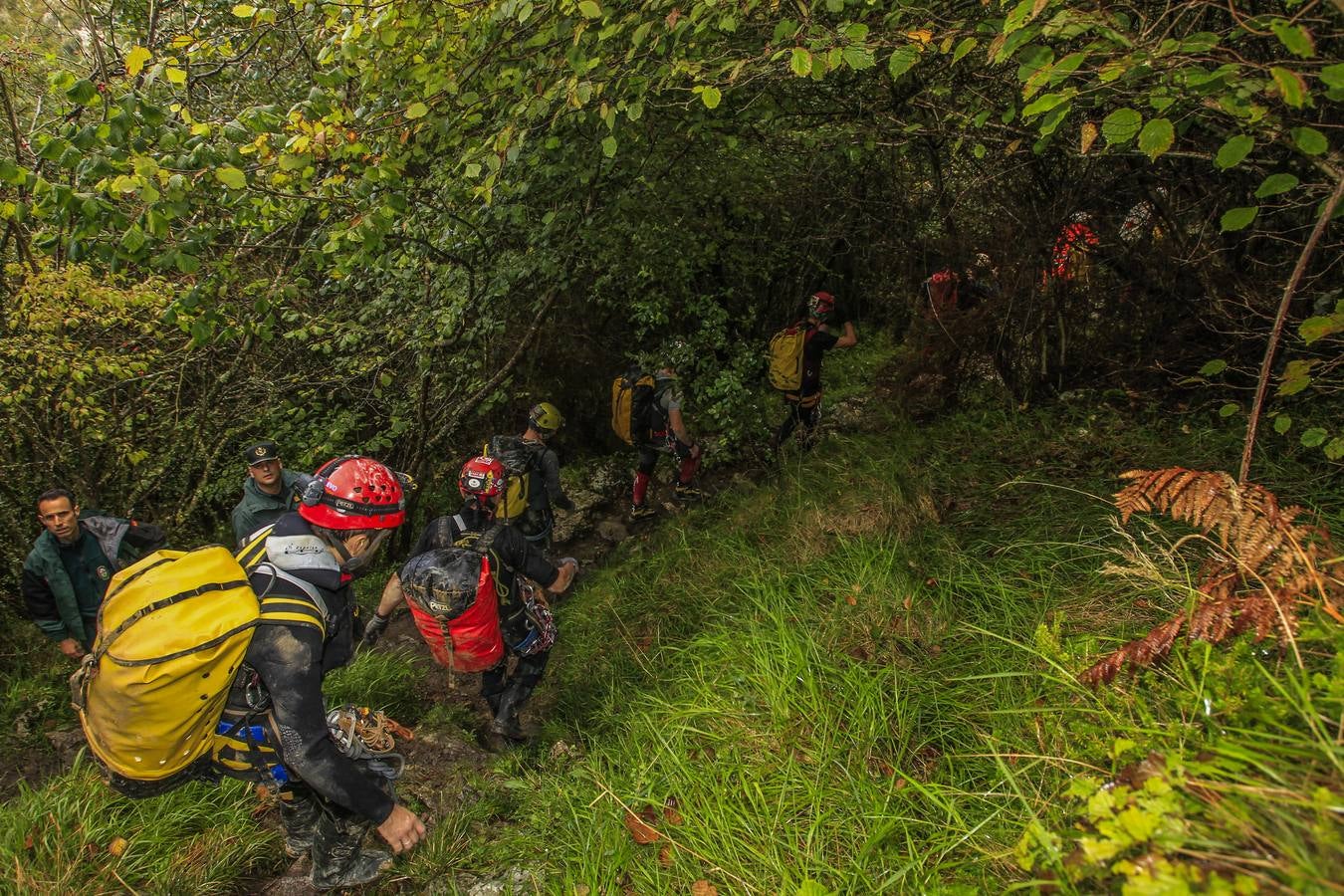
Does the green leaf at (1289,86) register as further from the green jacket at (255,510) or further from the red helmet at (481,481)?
the green jacket at (255,510)

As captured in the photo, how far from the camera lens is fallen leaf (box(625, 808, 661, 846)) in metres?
2.47

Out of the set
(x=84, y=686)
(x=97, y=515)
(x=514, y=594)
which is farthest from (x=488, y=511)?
(x=97, y=515)

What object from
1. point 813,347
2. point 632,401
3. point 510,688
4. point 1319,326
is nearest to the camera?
point 1319,326

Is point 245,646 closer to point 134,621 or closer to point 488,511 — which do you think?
point 134,621

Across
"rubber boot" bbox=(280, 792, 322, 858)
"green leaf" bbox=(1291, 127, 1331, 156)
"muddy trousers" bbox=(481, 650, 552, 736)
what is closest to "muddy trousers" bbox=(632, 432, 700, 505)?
"muddy trousers" bbox=(481, 650, 552, 736)

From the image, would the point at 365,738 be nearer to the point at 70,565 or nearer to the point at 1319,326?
the point at 70,565

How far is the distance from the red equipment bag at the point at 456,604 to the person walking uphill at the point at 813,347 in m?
4.43

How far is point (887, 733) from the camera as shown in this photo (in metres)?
2.54

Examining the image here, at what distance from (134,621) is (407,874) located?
1610mm

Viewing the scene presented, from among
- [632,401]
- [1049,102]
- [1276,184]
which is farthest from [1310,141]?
[632,401]

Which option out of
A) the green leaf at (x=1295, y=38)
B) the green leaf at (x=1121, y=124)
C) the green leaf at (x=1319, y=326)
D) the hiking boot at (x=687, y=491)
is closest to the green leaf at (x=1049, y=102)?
the green leaf at (x=1121, y=124)

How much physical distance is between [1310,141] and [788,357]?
5.18 meters

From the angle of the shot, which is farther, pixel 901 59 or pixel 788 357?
pixel 788 357

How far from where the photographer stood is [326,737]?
2.35m
